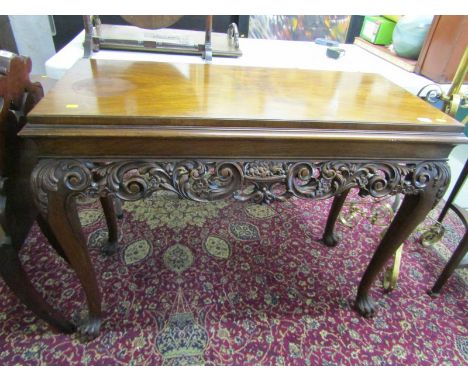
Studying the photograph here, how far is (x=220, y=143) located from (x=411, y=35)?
1492 mm

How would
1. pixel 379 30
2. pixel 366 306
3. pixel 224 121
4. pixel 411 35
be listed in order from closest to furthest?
pixel 224 121
pixel 366 306
pixel 411 35
pixel 379 30

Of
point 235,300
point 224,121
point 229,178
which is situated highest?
point 224,121

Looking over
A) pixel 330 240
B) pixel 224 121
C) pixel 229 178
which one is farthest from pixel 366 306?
pixel 224 121

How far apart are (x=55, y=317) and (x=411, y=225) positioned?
42.0 inches

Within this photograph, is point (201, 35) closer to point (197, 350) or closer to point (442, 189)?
point (442, 189)

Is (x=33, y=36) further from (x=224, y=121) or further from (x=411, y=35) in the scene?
(x=411, y=35)

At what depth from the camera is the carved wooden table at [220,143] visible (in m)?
0.63

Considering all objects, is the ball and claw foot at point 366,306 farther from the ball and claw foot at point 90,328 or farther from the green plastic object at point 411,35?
the green plastic object at point 411,35

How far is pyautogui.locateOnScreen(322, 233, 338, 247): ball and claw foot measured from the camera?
1.33 meters

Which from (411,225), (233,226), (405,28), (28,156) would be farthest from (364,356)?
(405,28)

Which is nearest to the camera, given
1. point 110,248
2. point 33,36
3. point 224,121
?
point 224,121

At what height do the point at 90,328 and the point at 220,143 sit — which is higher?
the point at 220,143

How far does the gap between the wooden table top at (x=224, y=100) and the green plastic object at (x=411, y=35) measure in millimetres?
816

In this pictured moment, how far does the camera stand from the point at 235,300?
108 centimetres
